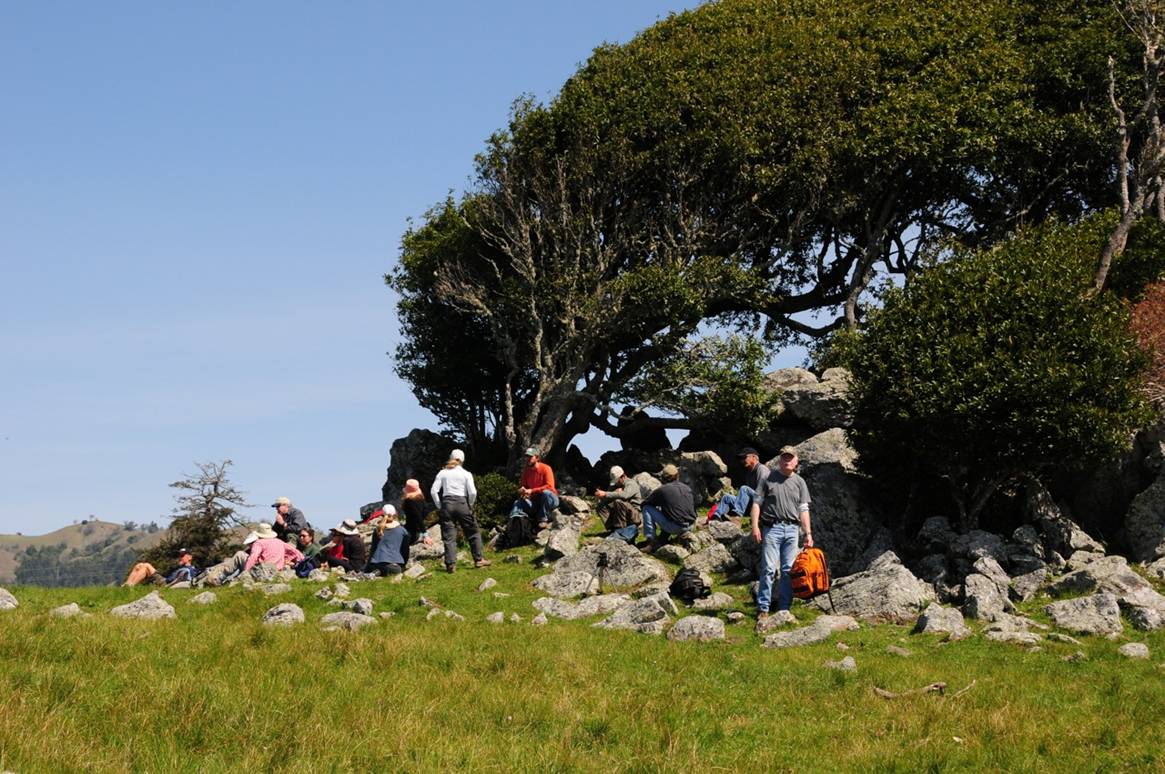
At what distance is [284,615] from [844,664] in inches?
378

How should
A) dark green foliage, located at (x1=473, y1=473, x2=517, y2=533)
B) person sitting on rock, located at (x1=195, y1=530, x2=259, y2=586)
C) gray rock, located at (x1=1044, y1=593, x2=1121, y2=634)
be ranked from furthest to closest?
dark green foliage, located at (x1=473, y1=473, x2=517, y2=533) < person sitting on rock, located at (x1=195, y1=530, x2=259, y2=586) < gray rock, located at (x1=1044, y1=593, x2=1121, y2=634)

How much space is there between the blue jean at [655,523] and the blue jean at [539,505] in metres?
4.51

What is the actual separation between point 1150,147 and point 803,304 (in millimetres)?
16273

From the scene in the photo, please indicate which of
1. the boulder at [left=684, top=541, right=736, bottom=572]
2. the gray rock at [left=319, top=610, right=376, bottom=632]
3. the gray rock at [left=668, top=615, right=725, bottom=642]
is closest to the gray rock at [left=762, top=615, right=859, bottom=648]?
the gray rock at [left=668, top=615, right=725, bottom=642]

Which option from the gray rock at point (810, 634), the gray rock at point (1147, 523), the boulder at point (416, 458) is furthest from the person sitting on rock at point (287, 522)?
the gray rock at point (1147, 523)

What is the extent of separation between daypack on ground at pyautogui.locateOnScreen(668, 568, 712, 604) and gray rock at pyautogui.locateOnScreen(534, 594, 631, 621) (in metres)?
1.18

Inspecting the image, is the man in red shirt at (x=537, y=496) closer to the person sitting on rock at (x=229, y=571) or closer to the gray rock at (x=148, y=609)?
the person sitting on rock at (x=229, y=571)

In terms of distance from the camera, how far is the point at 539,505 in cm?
3122

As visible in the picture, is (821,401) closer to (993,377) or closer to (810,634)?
(993,377)

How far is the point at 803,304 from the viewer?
151ft

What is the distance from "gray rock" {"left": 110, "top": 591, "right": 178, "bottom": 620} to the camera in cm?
1908

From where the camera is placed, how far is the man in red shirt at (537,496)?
30969 mm

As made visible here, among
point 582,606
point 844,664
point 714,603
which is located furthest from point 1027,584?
point 582,606

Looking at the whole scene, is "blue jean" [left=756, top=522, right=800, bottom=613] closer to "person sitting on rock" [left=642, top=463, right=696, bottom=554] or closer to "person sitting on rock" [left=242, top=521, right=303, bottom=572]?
"person sitting on rock" [left=642, top=463, right=696, bottom=554]
